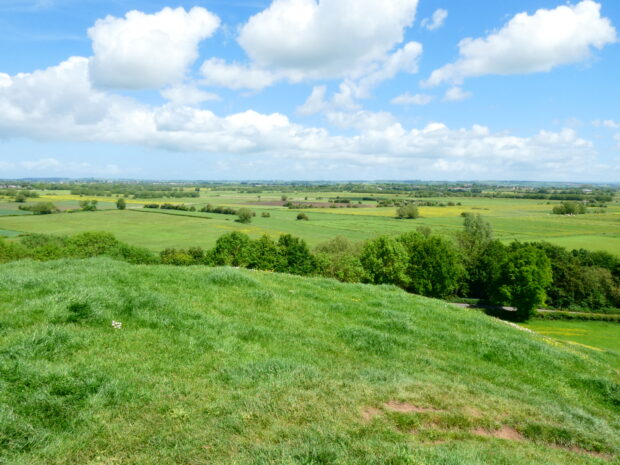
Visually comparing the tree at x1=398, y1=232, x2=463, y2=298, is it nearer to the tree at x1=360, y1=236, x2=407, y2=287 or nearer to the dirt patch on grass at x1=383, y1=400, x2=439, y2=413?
the tree at x1=360, y1=236, x2=407, y2=287

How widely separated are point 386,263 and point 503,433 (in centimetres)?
4877

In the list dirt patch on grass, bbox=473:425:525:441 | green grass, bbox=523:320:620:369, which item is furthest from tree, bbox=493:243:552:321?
dirt patch on grass, bbox=473:425:525:441

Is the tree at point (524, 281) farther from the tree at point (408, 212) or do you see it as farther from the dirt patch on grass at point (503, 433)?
the tree at point (408, 212)

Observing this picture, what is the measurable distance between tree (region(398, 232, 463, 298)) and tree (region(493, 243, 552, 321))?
6833mm

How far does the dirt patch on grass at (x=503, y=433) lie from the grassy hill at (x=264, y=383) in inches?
1.4

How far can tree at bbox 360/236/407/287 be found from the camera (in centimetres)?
5494

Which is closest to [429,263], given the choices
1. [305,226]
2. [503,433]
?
[503,433]

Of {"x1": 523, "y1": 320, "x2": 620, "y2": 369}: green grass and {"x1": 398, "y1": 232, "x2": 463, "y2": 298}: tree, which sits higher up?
{"x1": 398, "y1": 232, "x2": 463, "y2": 298}: tree

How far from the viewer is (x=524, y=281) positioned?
53.6m

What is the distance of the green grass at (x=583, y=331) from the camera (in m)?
42.8

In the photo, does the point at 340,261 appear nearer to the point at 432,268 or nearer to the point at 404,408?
the point at 432,268

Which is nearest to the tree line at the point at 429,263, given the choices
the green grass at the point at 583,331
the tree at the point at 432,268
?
the tree at the point at 432,268

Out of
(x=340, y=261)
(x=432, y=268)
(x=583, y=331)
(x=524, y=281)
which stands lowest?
(x=583, y=331)

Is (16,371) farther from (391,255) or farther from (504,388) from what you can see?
(391,255)
